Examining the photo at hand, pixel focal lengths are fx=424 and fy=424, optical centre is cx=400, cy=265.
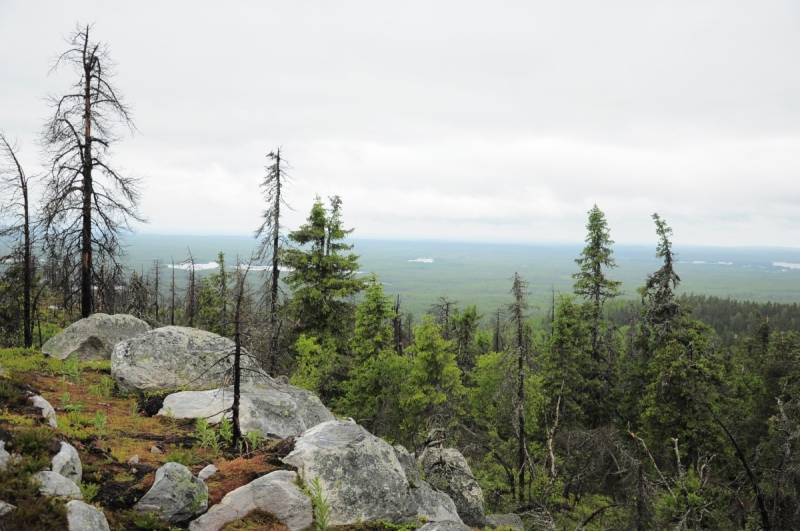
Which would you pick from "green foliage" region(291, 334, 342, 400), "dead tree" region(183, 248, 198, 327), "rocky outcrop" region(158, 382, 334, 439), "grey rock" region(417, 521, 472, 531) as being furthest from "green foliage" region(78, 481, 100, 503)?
"dead tree" region(183, 248, 198, 327)

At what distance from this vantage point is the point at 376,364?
23.1m

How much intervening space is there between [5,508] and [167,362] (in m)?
8.81

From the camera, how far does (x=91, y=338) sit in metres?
Result: 16.6

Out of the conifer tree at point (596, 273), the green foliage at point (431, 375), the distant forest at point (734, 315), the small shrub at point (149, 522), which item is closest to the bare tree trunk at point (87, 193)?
the green foliage at point (431, 375)

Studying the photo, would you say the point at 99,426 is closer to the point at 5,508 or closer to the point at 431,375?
the point at 5,508

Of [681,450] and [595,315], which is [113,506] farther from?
[595,315]

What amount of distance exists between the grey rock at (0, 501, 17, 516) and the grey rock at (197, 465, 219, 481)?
297cm

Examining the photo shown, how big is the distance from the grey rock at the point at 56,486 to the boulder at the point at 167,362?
6.28 m

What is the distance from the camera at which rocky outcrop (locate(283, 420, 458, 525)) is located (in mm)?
8039

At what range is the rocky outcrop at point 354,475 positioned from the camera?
8.04 metres

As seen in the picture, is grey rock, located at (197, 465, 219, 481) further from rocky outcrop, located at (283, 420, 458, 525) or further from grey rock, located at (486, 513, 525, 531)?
grey rock, located at (486, 513, 525, 531)

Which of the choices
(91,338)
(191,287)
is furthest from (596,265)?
(191,287)

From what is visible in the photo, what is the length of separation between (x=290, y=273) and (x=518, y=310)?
13634 mm

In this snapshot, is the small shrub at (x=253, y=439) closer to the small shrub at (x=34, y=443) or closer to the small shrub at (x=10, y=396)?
the small shrub at (x=34, y=443)
